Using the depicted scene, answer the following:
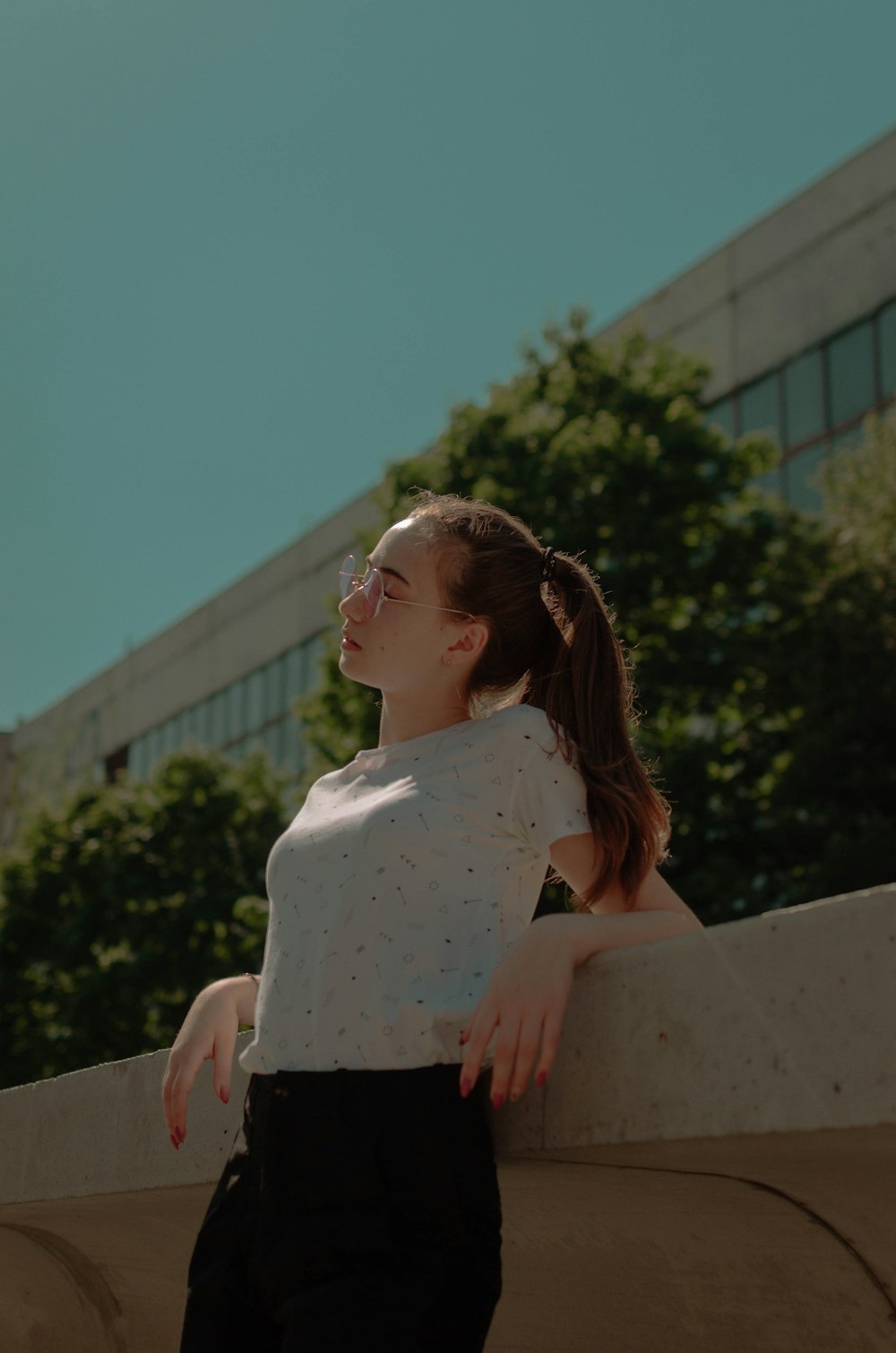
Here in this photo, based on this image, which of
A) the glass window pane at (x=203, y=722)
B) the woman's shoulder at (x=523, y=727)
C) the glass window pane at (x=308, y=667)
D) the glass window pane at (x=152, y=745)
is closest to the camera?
the woman's shoulder at (x=523, y=727)

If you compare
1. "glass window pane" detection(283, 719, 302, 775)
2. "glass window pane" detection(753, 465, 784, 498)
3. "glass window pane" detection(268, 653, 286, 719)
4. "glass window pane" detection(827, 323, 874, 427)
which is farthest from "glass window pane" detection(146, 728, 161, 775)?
"glass window pane" detection(827, 323, 874, 427)

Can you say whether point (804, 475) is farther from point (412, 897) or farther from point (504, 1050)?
point (504, 1050)

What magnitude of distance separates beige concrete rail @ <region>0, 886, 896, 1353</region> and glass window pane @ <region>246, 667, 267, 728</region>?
34372mm

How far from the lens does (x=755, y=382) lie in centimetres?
2658

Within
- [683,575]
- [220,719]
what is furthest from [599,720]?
[220,719]

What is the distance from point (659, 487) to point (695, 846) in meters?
3.98

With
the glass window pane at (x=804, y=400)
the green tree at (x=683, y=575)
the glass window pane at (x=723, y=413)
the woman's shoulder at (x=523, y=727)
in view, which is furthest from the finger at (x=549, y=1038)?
the glass window pane at (x=723, y=413)

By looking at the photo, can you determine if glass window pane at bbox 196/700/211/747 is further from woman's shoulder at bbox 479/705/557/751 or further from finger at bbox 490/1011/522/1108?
finger at bbox 490/1011/522/1108

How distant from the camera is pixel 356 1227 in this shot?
209 centimetres

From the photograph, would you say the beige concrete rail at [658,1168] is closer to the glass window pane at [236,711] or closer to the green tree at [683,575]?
the green tree at [683,575]

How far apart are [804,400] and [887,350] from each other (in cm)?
186

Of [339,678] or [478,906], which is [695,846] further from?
[478,906]

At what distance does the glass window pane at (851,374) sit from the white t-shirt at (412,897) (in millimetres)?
22860

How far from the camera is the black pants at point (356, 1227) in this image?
205 centimetres
